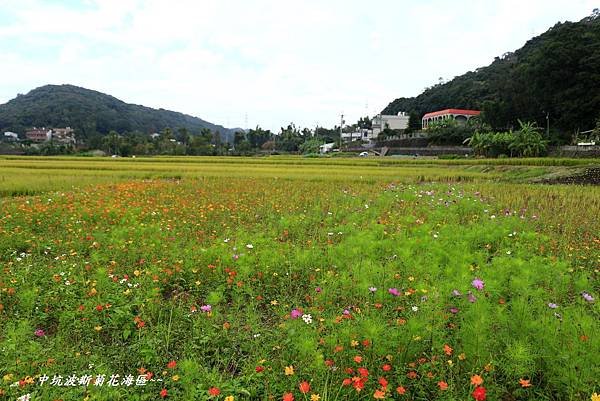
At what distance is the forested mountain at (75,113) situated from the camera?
110938 mm

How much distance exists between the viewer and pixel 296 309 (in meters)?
4.29

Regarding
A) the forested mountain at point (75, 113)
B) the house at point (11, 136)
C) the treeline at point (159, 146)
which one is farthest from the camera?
the forested mountain at point (75, 113)

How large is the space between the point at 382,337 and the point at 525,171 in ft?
75.8

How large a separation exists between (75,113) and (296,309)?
132m

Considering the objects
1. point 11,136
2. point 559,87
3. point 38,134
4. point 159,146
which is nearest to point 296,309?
point 559,87

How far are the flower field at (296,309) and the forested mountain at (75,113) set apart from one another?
103 meters

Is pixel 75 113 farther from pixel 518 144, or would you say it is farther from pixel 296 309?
pixel 296 309

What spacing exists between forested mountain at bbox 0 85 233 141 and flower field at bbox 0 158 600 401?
103 metres

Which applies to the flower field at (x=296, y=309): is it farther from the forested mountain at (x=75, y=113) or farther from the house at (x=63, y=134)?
the house at (x=63, y=134)

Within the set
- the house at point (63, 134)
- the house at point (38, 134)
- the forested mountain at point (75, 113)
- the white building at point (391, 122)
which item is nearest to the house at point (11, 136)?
the house at point (38, 134)

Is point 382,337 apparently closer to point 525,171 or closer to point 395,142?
point 525,171

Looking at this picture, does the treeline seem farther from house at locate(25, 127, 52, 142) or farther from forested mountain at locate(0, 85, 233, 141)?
forested mountain at locate(0, 85, 233, 141)

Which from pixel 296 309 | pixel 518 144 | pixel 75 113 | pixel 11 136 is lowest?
pixel 296 309

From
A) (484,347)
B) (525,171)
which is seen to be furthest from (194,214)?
(525,171)
